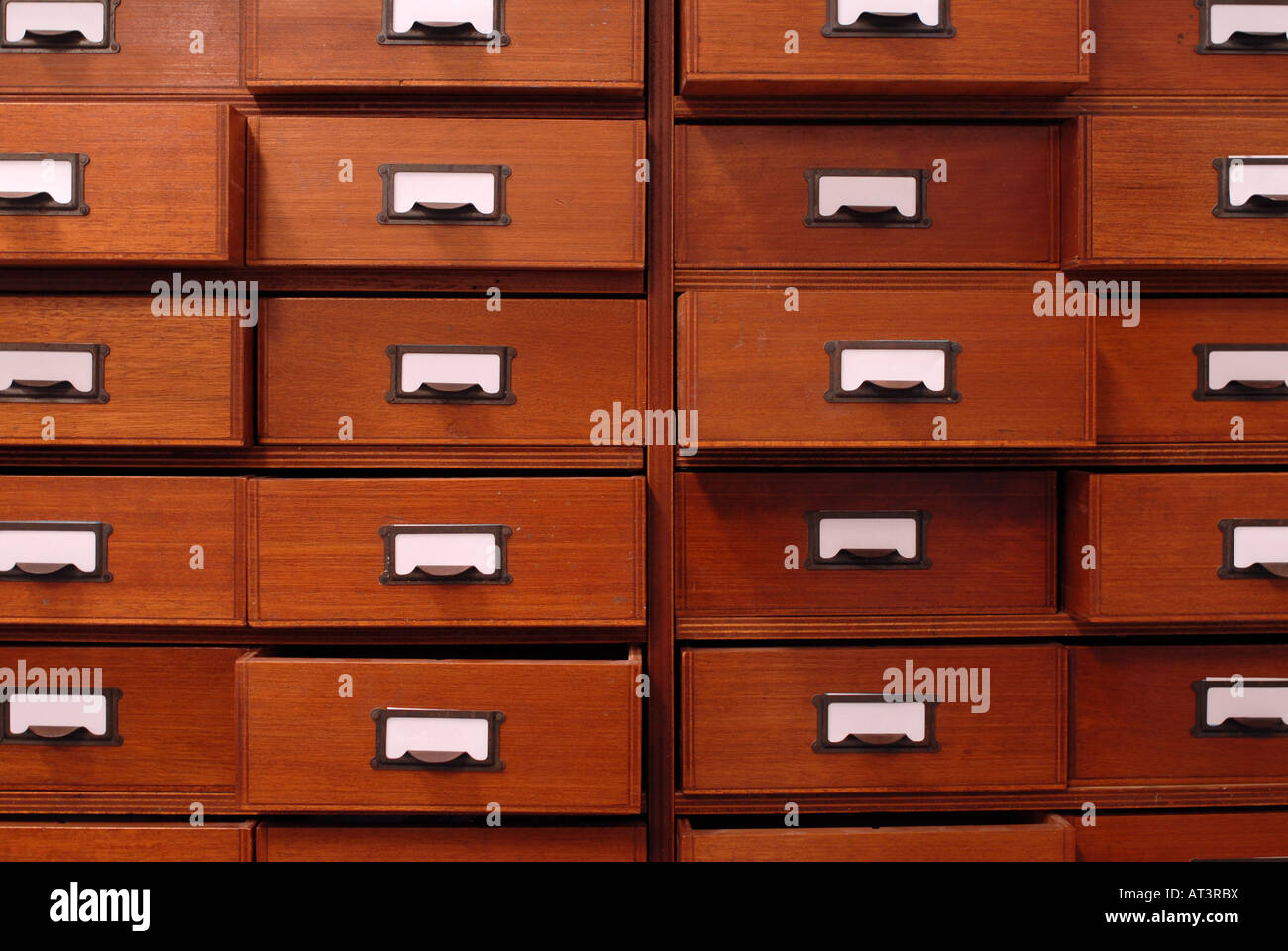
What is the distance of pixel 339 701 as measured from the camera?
112 centimetres

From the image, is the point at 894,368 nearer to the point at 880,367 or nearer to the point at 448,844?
the point at 880,367

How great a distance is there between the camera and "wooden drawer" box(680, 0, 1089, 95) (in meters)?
1.11

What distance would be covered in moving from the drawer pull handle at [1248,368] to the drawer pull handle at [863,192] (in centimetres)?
43

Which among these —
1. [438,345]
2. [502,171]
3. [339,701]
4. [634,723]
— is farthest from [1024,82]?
[339,701]

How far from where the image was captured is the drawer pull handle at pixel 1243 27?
46.7 inches

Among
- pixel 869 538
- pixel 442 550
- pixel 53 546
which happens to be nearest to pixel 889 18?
pixel 869 538

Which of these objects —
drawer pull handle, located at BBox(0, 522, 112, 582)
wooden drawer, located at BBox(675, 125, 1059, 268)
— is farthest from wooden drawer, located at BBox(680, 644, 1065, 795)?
drawer pull handle, located at BBox(0, 522, 112, 582)

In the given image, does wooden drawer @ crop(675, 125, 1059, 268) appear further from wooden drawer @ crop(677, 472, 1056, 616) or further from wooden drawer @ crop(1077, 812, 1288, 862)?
wooden drawer @ crop(1077, 812, 1288, 862)

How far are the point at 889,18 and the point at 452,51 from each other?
53 cm

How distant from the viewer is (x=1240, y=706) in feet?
4.03

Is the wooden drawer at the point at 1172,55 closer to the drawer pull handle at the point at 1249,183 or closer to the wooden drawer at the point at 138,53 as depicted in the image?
the drawer pull handle at the point at 1249,183

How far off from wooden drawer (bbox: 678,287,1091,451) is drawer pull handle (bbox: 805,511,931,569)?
148mm

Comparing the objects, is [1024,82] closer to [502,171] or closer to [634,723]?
[502,171]

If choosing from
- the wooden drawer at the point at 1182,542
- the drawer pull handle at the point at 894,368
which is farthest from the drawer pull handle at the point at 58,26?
the wooden drawer at the point at 1182,542
